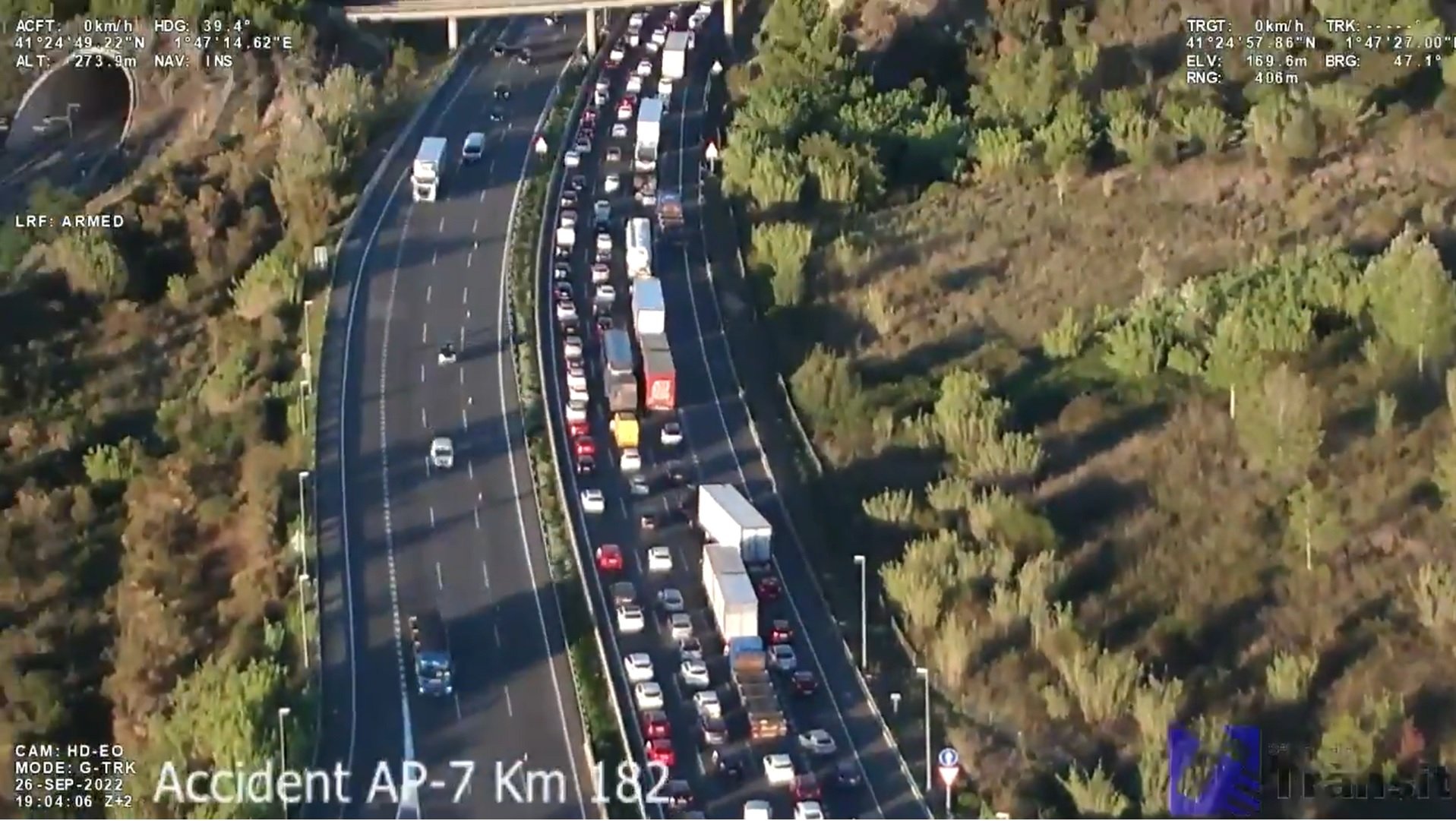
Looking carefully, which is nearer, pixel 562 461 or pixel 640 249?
pixel 562 461

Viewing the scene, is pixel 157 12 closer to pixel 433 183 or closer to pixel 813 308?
pixel 433 183

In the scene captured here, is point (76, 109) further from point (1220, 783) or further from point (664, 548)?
point (1220, 783)

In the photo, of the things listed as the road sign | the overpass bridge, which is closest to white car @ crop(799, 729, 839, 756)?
the road sign

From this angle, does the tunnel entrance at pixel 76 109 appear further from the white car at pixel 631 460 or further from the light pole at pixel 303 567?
the white car at pixel 631 460

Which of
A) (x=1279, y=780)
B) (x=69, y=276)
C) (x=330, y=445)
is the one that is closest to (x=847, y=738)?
(x=1279, y=780)

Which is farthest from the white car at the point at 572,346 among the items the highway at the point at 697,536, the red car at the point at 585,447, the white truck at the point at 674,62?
the white truck at the point at 674,62

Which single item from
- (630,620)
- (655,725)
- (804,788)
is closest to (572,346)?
(630,620)
